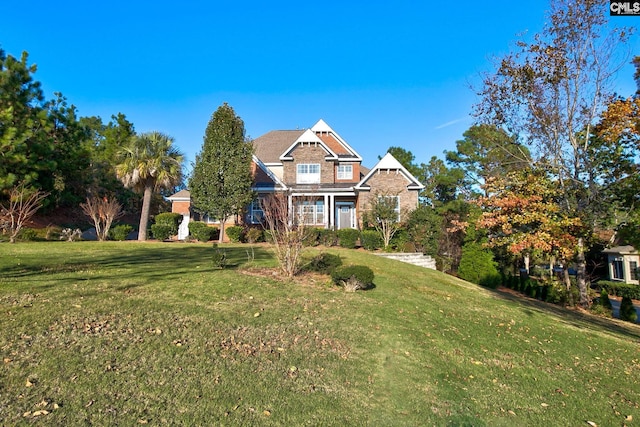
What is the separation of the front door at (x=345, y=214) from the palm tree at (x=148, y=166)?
12.0 m

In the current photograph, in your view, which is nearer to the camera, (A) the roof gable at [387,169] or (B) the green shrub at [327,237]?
(B) the green shrub at [327,237]

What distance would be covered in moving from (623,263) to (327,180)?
933 inches

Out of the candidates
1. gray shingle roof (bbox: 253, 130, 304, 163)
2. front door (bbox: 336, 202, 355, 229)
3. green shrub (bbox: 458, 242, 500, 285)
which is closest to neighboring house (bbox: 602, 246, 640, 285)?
green shrub (bbox: 458, 242, 500, 285)

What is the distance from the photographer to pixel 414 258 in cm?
2016

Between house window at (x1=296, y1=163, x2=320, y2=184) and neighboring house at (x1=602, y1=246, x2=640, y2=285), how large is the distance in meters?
→ 23.6

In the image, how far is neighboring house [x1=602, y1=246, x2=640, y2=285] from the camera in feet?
84.6

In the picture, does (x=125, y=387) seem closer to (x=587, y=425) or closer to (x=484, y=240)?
(x=587, y=425)

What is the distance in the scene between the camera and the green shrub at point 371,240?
21359 mm

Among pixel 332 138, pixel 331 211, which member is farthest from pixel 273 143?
pixel 331 211

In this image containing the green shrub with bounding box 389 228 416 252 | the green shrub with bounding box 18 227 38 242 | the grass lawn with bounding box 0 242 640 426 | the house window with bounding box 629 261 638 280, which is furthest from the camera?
the house window with bounding box 629 261 638 280

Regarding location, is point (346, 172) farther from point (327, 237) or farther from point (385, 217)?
point (327, 237)

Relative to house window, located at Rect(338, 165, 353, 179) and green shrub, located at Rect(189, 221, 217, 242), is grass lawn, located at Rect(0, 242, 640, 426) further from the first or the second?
house window, located at Rect(338, 165, 353, 179)

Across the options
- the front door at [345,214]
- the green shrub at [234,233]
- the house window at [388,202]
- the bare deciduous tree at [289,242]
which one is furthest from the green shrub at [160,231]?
the house window at [388,202]

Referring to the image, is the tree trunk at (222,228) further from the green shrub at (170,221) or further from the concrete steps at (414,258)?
the concrete steps at (414,258)
